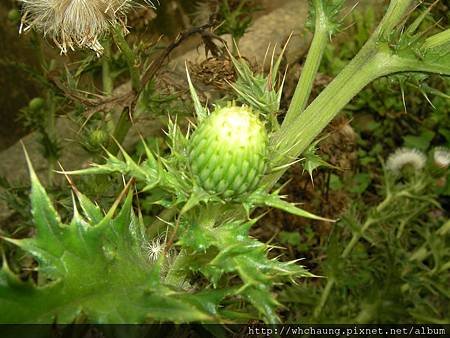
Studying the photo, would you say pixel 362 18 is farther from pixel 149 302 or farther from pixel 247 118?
pixel 149 302

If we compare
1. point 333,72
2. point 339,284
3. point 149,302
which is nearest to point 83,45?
point 149,302

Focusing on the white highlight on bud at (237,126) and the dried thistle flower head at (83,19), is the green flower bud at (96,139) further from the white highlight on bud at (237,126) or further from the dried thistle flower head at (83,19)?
the white highlight on bud at (237,126)

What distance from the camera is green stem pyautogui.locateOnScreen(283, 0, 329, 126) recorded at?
4.83ft

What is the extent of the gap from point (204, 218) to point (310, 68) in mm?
461

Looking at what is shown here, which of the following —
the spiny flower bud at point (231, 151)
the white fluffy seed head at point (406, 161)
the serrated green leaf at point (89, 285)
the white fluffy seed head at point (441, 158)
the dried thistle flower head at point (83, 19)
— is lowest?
the serrated green leaf at point (89, 285)

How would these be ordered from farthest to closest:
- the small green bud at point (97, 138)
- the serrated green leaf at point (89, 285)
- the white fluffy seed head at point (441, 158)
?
the white fluffy seed head at point (441, 158) < the small green bud at point (97, 138) < the serrated green leaf at point (89, 285)

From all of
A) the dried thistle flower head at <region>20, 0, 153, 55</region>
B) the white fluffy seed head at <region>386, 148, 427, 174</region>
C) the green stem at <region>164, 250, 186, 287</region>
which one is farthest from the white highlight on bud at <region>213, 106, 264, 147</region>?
the white fluffy seed head at <region>386, 148, 427, 174</region>

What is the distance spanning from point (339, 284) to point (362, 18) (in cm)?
242

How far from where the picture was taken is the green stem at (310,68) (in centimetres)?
147

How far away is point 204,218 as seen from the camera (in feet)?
4.50

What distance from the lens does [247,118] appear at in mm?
1241

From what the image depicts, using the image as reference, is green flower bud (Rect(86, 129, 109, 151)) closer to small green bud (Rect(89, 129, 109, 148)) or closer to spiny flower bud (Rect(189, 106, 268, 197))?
small green bud (Rect(89, 129, 109, 148))

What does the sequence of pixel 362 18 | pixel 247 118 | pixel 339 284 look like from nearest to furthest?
1. pixel 247 118
2. pixel 339 284
3. pixel 362 18

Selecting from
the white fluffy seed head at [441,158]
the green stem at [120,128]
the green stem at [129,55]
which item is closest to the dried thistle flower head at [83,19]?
the green stem at [129,55]
